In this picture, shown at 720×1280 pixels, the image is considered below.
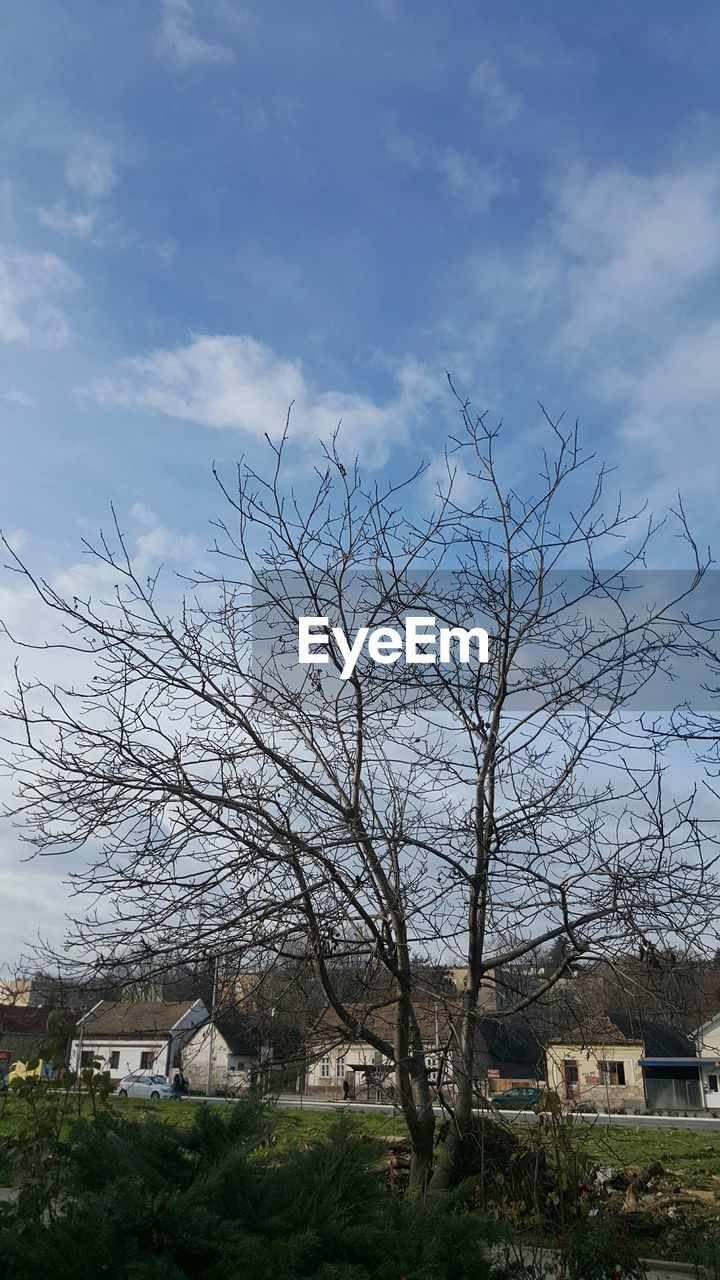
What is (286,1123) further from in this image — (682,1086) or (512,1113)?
(682,1086)

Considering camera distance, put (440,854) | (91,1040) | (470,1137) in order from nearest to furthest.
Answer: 1. (440,854)
2. (470,1137)
3. (91,1040)

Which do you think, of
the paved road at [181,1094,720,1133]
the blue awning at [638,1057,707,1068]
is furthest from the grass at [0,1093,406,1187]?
the blue awning at [638,1057,707,1068]

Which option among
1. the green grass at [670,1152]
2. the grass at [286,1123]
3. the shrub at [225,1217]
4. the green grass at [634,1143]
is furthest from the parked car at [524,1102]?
the shrub at [225,1217]

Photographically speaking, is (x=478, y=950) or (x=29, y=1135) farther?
(x=478, y=950)

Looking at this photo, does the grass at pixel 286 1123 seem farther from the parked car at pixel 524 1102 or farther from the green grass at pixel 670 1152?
the green grass at pixel 670 1152

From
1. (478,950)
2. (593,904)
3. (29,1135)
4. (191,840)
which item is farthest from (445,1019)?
(29,1135)

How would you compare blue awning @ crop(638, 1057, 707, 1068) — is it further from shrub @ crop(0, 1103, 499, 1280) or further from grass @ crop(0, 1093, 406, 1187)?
shrub @ crop(0, 1103, 499, 1280)

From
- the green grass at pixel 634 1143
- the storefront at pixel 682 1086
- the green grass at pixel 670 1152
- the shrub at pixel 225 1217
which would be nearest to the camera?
the shrub at pixel 225 1217

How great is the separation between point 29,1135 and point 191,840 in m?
2.19

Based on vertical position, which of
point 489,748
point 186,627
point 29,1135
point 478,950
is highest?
point 186,627

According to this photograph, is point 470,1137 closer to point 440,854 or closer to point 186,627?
point 440,854

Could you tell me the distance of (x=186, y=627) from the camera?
659cm

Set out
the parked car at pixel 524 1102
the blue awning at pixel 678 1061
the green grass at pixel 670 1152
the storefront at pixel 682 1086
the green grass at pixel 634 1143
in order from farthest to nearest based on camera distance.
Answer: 1. the storefront at pixel 682 1086
2. the blue awning at pixel 678 1061
3. the green grass at pixel 670 1152
4. the green grass at pixel 634 1143
5. the parked car at pixel 524 1102

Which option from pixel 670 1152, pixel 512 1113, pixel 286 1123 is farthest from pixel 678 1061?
pixel 286 1123
